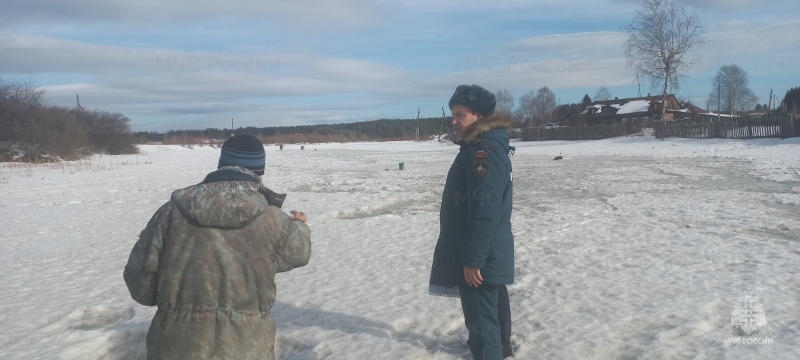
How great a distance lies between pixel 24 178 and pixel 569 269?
69.0ft

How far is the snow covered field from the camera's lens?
14.1ft

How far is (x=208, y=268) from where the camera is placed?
244cm

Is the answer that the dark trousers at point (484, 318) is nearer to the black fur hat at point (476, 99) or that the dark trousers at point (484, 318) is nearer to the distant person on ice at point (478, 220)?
the distant person on ice at point (478, 220)

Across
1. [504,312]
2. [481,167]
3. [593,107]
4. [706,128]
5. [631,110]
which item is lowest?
[504,312]

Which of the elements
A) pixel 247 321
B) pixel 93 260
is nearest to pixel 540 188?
pixel 93 260

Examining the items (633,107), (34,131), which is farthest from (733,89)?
(34,131)

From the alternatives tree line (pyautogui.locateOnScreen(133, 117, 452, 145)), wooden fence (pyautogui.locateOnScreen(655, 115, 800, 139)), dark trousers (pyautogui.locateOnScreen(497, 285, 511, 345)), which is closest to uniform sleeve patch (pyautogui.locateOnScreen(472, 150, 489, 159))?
dark trousers (pyautogui.locateOnScreen(497, 285, 511, 345))

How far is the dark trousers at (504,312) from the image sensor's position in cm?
385

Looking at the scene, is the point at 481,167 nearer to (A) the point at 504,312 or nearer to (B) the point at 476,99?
(B) the point at 476,99

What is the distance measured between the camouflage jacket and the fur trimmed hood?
4.18ft

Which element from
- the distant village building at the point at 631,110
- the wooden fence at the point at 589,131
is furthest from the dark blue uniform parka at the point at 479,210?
the distant village building at the point at 631,110

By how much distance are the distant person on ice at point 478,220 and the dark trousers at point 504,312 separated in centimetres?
38

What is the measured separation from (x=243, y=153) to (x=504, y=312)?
209cm

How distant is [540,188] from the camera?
14.7 m
